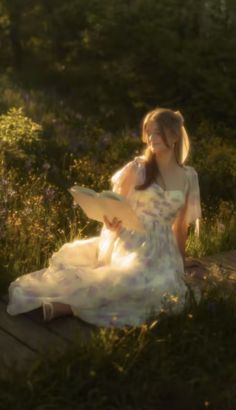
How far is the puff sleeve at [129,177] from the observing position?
197 inches

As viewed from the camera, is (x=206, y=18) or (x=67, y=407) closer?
(x=67, y=407)

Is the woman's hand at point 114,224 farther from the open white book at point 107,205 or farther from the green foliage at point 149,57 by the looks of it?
the green foliage at point 149,57

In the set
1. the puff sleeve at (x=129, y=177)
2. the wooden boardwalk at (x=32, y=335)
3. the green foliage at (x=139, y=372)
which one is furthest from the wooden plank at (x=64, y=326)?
the puff sleeve at (x=129, y=177)

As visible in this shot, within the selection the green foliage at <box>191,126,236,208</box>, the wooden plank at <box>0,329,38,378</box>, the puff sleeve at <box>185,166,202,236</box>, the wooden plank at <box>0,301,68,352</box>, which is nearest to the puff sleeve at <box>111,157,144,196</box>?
the puff sleeve at <box>185,166,202,236</box>

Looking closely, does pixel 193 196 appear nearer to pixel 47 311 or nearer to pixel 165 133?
pixel 165 133

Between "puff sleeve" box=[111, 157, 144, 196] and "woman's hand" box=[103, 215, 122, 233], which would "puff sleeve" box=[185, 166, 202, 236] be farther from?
"woman's hand" box=[103, 215, 122, 233]

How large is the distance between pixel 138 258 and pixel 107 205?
0.46m

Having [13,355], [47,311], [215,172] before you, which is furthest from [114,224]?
[215,172]

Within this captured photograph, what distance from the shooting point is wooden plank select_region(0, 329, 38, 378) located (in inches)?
150

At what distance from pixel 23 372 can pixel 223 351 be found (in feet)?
3.92

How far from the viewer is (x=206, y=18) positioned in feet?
43.1

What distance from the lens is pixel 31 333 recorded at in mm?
4340

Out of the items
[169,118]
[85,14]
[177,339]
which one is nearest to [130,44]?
[85,14]

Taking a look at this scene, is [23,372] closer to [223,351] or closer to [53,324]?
[53,324]
